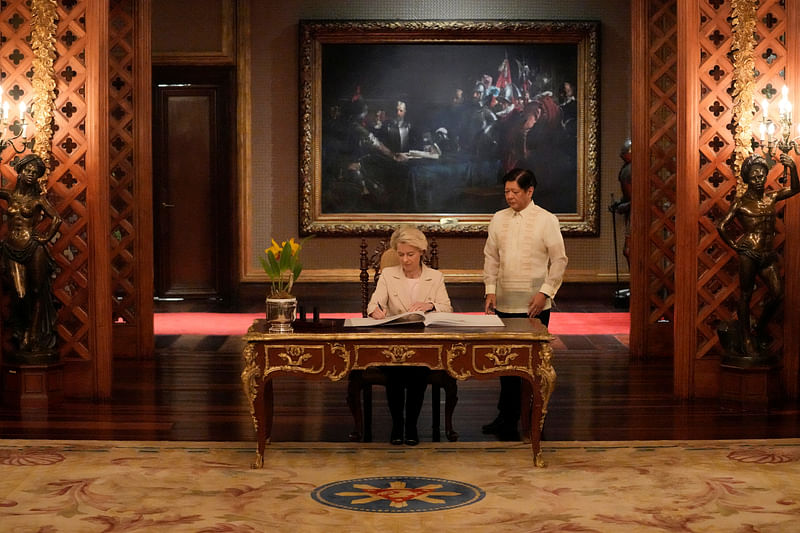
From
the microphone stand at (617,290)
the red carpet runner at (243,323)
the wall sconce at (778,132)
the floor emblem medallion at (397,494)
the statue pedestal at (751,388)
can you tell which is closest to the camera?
the floor emblem medallion at (397,494)

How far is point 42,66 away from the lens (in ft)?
22.7

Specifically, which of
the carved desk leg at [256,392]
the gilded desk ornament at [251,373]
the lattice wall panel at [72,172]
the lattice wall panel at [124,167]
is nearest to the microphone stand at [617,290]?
the lattice wall panel at [124,167]

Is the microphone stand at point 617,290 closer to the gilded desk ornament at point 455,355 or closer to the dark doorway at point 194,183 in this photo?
the dark doorway at point 194,183

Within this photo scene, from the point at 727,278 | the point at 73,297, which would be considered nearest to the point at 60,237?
the point at 73,297

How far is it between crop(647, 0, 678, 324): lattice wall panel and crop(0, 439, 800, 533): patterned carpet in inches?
121

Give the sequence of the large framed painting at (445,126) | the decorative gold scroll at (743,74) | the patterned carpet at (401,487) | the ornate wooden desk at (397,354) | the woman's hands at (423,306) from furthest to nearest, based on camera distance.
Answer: the large framed painting at (445,126)
the decorative gold scroll at (743,74)
the woman's hands at (423,306)
the ornate wooden desk at (397,354)
the patterned carpet at (401,487)

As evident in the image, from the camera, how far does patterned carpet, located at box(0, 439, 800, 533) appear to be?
4359mm

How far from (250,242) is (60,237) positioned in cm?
550

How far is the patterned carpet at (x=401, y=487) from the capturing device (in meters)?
4.36

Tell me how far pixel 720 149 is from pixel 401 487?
3.23m

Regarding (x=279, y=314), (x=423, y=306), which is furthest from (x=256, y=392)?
(x=423, y=306)

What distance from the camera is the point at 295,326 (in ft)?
17.5

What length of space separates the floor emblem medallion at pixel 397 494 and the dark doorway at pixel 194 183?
7685 mm

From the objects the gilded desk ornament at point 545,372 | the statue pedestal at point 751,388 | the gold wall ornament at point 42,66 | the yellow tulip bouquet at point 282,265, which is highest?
the gold wall ornament at point 42,66
